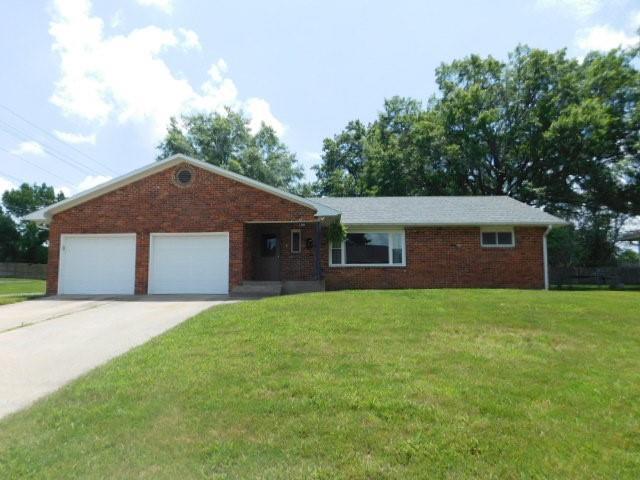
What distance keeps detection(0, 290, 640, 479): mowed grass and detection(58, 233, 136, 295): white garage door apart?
9411 mm

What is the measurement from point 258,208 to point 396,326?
342 inches

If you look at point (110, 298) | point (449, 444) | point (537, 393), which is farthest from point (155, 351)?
point (110, 298)

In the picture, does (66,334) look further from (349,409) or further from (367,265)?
(367,265)

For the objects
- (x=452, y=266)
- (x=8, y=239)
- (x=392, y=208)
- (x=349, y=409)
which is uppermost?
(x=8, y=239)

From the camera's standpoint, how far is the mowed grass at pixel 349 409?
125 inches

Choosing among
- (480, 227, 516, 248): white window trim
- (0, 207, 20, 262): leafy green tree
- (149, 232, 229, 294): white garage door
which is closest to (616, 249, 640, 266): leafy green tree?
(480, 227, 516, 248): white window trim

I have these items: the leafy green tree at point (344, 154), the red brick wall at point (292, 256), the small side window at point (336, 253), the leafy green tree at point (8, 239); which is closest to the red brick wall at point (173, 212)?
the red brick wall at point (292, 256)

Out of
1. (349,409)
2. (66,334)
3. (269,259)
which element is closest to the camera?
(349,409)

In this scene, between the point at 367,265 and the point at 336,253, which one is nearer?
the point at 367,265

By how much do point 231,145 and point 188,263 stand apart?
28.5 meters

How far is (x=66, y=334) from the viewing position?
27.0 feet

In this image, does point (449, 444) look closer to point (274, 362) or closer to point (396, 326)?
point (274, 362)

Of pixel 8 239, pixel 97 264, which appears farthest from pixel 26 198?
pixel 97 264

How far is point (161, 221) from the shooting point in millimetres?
15109
